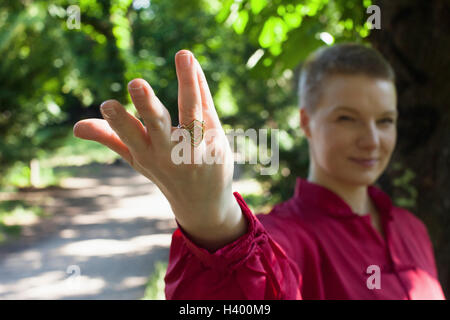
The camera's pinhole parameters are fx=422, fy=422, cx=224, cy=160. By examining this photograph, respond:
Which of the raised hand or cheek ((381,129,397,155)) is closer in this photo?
the raised hand

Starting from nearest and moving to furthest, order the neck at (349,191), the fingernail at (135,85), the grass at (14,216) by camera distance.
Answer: the fingernail at (135,85)
the neck at (349,191)
the grass at (14,216)

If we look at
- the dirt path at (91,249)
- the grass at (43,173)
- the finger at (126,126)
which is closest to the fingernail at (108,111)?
the finger at (126,126)

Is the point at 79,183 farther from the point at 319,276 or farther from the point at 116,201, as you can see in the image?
the point at 319,276

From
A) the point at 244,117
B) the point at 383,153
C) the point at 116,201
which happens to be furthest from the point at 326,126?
the point at 116,201

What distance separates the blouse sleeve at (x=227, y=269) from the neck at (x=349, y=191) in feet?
1.72

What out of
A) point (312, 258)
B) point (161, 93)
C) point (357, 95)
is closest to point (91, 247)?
point (161, 93)

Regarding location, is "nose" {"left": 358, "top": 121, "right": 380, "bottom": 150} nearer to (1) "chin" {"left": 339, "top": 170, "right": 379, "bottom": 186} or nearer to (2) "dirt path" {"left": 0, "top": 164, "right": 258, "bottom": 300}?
(1) "chin" {"left": 339, "top": 170, "right": 379, "bottom": 186}

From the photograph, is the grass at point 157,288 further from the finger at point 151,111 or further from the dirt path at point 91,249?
the finger at point 151,111

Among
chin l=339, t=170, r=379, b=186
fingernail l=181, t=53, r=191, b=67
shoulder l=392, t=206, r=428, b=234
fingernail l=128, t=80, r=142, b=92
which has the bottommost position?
shoulder l=392, t=206, r=428, b=234

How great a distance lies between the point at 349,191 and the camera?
1.26 meters

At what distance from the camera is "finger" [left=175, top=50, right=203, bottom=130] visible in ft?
1.94

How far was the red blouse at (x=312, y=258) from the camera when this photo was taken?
736 millimetres

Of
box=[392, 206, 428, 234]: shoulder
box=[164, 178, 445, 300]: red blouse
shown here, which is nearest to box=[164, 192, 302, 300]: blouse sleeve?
box=[164, 178, 445, 300]: red blouse
